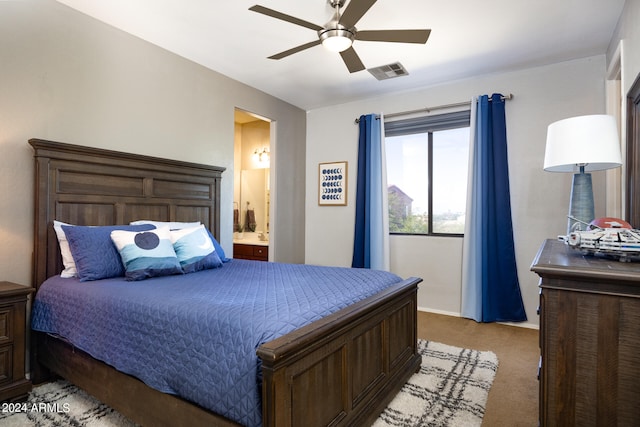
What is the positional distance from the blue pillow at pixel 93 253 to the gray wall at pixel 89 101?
1.29 ft

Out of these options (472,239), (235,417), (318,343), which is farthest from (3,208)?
(472,239)

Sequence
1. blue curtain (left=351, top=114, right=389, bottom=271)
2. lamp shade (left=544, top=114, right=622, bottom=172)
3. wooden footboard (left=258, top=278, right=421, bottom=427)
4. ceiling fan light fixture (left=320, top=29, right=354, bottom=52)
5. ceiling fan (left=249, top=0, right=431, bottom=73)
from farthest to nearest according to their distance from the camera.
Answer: blue curtain (left=351, top=114, right=389, bottom=271)
ceiling fan light fixture (left=320, top=29, right=354, bottom=52)
ceiling fan (left=249, top=0, right=431, bottom=73)
lamp shade (left=544, top=114, right=622, bottom=172)
wooden footboard (left=258, top=278, right=421, bottom=427)

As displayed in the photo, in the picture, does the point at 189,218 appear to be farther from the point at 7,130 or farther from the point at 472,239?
the point at 472,239

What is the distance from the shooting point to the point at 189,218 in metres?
3.33

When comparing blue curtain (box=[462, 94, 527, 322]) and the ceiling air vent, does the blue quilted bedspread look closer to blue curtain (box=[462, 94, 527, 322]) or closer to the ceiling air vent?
blue curtain (box=[462, 94, 527, 322])

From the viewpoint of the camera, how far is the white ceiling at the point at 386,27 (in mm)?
2541

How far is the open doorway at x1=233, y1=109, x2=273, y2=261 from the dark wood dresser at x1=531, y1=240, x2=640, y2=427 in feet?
13.6

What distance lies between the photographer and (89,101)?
2676 millimetres

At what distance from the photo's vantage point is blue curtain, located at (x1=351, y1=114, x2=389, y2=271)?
4266 mm

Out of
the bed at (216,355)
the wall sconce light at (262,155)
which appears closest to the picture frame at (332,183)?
the wall sconce light at (262,155)

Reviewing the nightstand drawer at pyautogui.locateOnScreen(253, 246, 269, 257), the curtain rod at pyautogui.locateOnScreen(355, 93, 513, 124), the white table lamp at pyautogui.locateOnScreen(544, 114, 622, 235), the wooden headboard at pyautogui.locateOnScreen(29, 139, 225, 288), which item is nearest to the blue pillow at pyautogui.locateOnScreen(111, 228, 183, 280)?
the wooden headboard at pyautogui.locateOnScreen(29, 139, 225, 288)

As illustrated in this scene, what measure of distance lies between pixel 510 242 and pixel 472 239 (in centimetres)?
36

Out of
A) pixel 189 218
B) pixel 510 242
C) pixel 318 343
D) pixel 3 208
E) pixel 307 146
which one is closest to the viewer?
pixel 318 343

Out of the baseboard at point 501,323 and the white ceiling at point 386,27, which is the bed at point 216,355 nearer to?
the white ceiling at point 386,27
